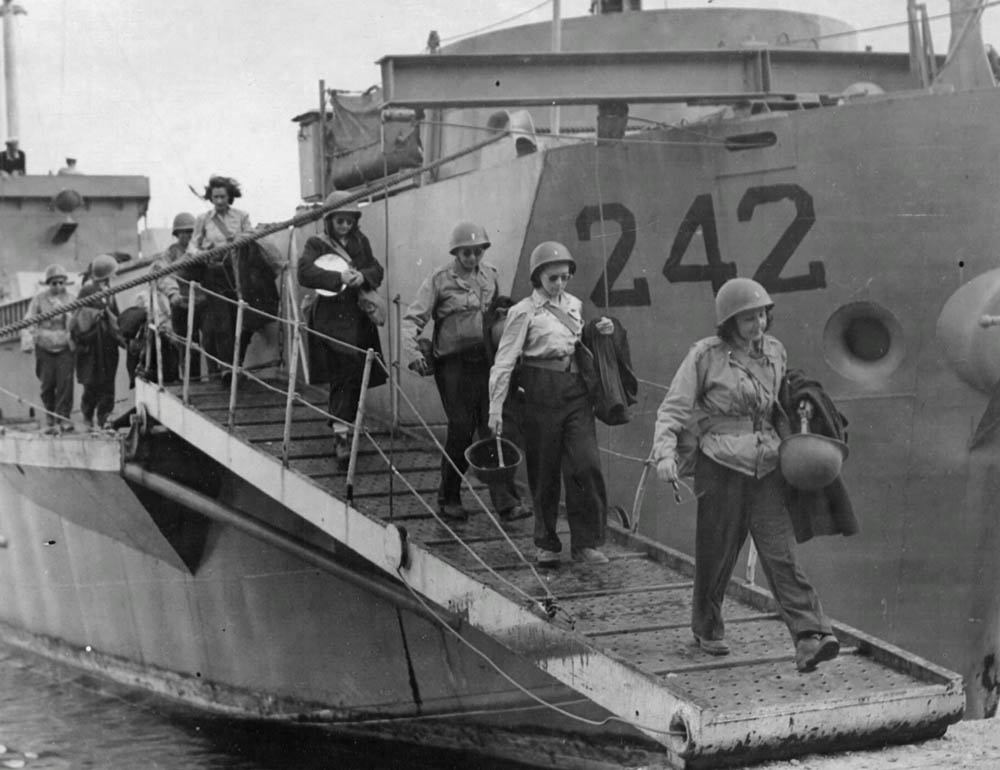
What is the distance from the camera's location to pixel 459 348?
7.16 meters

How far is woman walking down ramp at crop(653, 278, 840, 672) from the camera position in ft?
17.4

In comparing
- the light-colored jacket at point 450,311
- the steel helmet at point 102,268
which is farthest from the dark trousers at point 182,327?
the light-colored jacket at point 450,311

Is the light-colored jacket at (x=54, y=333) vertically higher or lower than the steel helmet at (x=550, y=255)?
lower

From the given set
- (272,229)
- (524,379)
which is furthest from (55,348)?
(524,379)

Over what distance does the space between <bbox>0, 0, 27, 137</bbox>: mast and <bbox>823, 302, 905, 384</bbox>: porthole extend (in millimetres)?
15346

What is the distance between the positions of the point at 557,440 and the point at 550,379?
0.89ft

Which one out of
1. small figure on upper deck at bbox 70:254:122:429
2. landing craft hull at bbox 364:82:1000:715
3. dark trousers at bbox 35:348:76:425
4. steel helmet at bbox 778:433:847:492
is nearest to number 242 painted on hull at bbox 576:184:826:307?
landing craft hull at bbox 364:82:1000:715

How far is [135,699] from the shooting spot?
11.5 m

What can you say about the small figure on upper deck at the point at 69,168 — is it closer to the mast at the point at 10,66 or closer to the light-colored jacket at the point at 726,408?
the mast at the point at 10,66

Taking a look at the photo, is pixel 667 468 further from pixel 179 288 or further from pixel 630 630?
pixel 179 288

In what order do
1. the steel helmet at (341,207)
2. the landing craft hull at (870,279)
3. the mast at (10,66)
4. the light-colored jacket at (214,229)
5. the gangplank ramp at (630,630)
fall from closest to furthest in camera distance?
the gangplank ramp at (630,630) → the landing craft hull at (870,279) → the steel helmet at (341,207) → the light-colored jacket at (214,229) → the mast at (10,66)

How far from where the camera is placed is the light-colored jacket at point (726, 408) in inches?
208

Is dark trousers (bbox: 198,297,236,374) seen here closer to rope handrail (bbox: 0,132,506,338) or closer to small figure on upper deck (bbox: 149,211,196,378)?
small figure on upper deck (bbox: 149,211,196,378)

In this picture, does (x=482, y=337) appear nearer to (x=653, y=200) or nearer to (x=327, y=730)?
(x=653, y=200)
